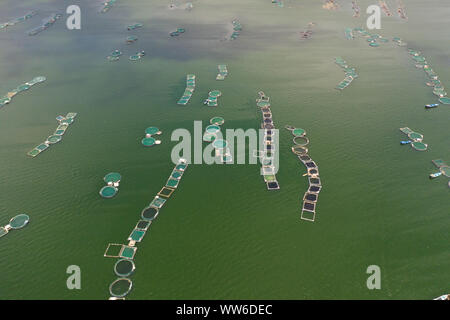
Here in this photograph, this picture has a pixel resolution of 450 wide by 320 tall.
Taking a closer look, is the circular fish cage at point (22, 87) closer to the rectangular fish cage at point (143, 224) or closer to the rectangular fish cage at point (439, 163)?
the rectangular fish cage at point (143, 224)

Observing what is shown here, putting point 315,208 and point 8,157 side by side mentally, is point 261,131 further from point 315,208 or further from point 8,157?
point 8,157

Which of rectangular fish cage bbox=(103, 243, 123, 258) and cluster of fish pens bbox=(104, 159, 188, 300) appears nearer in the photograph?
cluster of fish pens bbox=(104, 159, 188, 300)

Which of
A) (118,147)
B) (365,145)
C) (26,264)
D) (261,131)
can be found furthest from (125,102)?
(365,145)

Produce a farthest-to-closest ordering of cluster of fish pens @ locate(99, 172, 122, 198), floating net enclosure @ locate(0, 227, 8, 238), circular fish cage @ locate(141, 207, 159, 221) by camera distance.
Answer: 1. cluster of fish pens @ locate(99, 172, 122, 198)
2. circular fish cage @ locate(141, 207, 159, 221)
3. floating net enclosure @ locate(0, 227, 8, 238)

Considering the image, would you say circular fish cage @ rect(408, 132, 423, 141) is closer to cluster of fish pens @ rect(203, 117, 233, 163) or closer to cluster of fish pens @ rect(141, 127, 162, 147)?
cluster of fish pens @ rect(203, 117, 233, 163)

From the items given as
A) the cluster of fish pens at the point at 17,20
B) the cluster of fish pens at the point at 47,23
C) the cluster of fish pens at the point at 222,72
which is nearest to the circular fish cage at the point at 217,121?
the cluster of fish pens at the point at 222,72

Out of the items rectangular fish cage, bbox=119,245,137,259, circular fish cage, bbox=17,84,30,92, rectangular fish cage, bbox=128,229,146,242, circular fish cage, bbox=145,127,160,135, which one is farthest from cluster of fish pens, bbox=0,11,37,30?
rectangular fish cage, bbox=119,245,137,259

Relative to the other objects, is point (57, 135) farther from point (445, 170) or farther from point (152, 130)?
point (445, 170)
